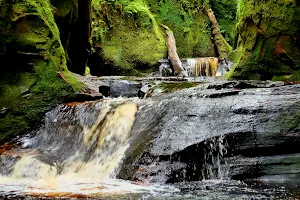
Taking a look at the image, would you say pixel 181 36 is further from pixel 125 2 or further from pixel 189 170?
pixel 189 170

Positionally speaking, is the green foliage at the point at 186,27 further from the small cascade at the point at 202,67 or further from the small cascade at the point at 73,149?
the small cascade at the point at 73,149

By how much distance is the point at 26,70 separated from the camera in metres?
7.52

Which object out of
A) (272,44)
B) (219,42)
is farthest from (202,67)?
(272,44)

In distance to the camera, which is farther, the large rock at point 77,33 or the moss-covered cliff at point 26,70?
the large rock at point 77,33

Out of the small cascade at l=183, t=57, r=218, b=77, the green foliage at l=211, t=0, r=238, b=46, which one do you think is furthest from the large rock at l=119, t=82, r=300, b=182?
the green foliage at l=211, t=0, r=238, b=46

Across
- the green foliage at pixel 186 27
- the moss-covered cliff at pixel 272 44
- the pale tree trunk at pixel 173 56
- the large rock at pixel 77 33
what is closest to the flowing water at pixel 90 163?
the large rock at pixel 77 33

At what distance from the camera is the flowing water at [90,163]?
372 centimetres

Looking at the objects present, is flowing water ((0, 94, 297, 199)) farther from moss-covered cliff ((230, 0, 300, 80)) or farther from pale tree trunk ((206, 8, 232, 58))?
pale tree trunk ((206, 8, 232, 58))

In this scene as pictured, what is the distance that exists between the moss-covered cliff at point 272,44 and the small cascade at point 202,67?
4573mm

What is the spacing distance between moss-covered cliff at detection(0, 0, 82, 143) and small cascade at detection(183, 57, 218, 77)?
7954mm

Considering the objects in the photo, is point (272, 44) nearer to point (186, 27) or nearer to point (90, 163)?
point (90, 163)

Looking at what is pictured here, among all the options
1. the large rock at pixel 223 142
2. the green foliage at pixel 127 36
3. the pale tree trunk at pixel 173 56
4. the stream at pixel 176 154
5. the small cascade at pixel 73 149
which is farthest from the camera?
the green foliage at pixel 127 36

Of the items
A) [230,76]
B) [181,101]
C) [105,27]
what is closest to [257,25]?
[230,76]

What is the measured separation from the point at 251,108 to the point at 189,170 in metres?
1.27
